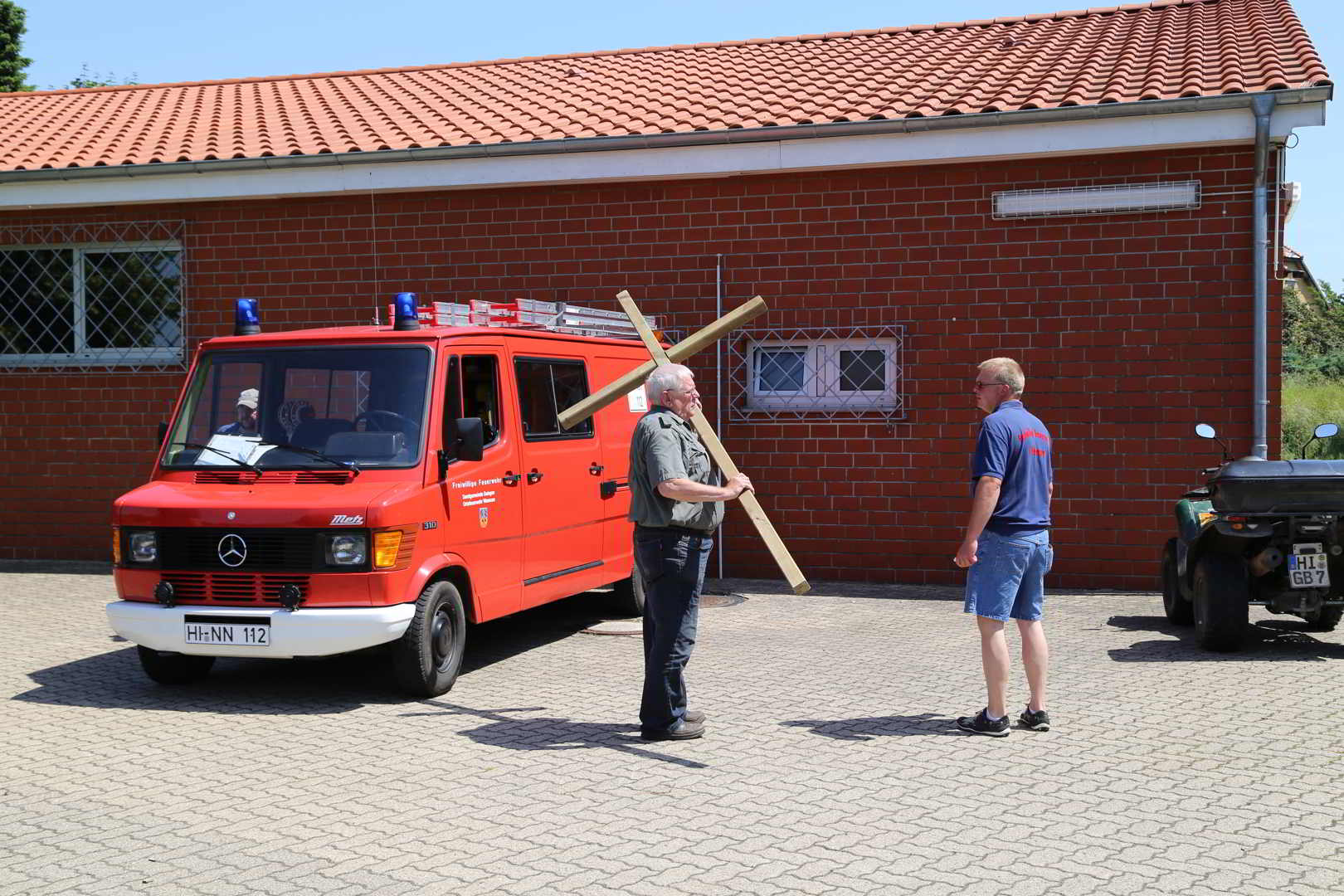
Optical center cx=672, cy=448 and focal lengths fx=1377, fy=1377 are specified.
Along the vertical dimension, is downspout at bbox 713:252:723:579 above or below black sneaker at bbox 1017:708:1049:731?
above

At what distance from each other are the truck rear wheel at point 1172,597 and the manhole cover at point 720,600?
334cm

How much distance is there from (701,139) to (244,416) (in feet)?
19.2

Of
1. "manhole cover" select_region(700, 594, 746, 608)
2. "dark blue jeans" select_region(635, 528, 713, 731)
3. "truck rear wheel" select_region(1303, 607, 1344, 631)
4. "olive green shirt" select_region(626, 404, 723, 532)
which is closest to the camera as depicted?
"olive green shirt" select_region(626, 404, 723, 532)

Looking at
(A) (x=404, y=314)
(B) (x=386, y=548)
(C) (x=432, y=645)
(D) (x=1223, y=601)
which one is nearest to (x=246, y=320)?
(A) (x=404, y=314)

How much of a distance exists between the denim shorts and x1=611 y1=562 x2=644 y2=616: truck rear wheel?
409cm

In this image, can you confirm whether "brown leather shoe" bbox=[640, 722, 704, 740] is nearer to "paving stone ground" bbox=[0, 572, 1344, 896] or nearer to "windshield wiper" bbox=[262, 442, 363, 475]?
"paving stone ground" bbox=[0, 572, 1344, 896]

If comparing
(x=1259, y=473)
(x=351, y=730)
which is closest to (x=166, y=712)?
(x=351, y=730)

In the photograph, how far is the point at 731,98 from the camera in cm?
1398

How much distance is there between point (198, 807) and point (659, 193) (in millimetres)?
8447

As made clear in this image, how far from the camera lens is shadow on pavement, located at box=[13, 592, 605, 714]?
7.54m

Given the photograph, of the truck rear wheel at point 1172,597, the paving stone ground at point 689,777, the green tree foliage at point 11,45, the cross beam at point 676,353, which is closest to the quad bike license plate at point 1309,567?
the paving stone ground at point 689,777

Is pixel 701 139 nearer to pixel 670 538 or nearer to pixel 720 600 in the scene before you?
pixel 720 600

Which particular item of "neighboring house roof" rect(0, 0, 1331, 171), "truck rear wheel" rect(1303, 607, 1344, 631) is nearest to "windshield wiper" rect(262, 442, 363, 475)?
"neighboring house roof" rect(0, 0, 1331, 171)

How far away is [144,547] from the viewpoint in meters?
7.54
